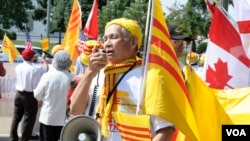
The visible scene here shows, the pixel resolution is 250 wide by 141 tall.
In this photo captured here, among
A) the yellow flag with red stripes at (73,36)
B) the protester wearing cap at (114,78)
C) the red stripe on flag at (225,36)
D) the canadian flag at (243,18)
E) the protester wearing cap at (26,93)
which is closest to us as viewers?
the protester wearing cap at (114,78)

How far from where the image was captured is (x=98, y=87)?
383 cm

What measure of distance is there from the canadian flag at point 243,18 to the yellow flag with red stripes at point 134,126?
2877 mm

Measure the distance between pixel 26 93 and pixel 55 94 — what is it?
174 centimetres

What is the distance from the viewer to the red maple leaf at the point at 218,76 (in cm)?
562

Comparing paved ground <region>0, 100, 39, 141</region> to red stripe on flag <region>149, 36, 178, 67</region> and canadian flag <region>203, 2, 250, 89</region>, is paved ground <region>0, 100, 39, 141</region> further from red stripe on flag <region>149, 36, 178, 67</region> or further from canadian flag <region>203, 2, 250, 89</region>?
red stripe on flag <region>149, 36, 178, 67</region>

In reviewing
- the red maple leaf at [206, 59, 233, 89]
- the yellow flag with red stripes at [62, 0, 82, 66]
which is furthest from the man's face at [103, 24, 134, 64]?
the yellow flag with red stripes at [62, 0, 82, 66]

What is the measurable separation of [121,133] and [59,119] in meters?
4.68

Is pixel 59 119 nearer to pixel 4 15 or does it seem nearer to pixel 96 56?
pixel 96 56

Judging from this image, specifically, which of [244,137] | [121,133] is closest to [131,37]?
[121,133]

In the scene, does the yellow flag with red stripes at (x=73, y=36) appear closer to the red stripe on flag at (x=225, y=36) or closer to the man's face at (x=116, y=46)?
the red stripe on flag at (x=225, y=36)

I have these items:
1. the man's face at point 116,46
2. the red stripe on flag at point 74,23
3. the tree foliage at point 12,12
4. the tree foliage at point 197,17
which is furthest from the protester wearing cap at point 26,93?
the tree foliage at point 12,12

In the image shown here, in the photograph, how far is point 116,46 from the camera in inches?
143

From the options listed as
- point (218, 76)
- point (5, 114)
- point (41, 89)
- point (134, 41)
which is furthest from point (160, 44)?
point (5, 114)

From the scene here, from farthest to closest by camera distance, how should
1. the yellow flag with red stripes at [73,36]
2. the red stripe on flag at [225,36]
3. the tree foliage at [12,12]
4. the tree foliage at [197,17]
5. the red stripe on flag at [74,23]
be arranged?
1. the tree foliage at [12,12]
2. the tree foliage at [197,17]
3. the red stripe on flag at [74,23]
4. the yellow flag with red stripes at [73,36]
5. the red stripe on flag at [225,36]
